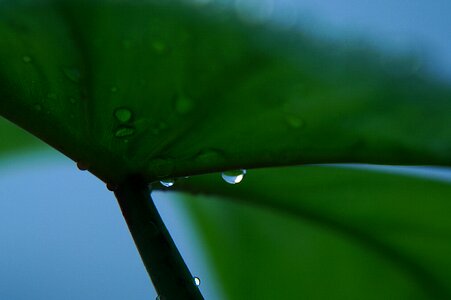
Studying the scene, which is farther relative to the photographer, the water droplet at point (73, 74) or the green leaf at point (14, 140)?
the green leaf at point (14, 140)

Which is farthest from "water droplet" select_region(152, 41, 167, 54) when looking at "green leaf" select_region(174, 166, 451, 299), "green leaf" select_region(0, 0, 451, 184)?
"green leaf" select_region(174, 166, 451, 299)

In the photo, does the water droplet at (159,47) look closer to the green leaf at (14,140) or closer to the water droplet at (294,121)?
the water droplet at (294,121)

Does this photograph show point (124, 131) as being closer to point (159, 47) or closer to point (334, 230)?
point (159, 47)

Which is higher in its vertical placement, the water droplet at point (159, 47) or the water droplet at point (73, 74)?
the water droplet at point (73, 74)

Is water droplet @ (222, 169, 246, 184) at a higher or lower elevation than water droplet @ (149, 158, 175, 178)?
lower

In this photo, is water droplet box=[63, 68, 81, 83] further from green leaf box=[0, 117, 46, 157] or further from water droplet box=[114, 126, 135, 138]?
green leaf box=[0, 117, 46, 157]

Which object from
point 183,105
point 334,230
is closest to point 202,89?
point 183,105

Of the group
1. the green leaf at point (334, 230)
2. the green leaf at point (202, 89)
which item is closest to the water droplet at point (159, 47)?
the green leaf at point (202, 89)

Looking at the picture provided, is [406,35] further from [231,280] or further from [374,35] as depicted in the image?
[231,280]
